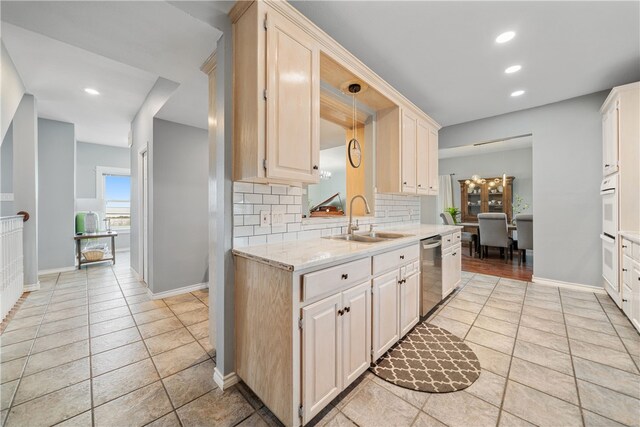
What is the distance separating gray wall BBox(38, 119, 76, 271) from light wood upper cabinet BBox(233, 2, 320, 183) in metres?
4.65

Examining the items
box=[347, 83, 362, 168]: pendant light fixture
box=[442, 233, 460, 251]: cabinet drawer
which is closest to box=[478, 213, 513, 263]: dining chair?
box=[442, 233, 460, 251]: cabinet drawer

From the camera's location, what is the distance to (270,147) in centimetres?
153

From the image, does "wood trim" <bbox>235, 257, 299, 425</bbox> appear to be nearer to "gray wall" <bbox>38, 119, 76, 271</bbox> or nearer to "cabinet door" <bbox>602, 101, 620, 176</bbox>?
"cabinet door" <bbox>602, 101, 620, 176</bbox>

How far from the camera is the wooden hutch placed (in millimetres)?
6730

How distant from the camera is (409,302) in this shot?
2146 mm

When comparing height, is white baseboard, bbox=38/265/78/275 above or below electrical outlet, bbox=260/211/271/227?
below

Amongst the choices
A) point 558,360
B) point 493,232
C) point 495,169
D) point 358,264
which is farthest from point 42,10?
point 495,169

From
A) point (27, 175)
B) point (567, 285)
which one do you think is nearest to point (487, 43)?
point (567, 285)

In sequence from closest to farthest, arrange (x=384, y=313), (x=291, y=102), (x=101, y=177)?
(x=291, y=102) → (x=384, y=313) → (x=101, y=177)

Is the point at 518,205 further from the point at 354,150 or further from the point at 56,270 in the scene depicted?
the point at 56,270

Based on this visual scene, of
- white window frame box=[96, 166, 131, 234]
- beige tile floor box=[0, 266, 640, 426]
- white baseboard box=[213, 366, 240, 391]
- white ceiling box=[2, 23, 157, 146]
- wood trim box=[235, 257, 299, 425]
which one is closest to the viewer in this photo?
wood trim box=[235, 257, 299, 425]

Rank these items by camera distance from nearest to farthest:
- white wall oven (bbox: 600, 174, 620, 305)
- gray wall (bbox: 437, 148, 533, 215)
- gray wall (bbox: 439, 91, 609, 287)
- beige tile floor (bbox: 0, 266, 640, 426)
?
1. beige tile floor (bbox: 0, 266, 640, 426)
2. white wall oven (bbox: 600, 174, 620, 305)
3. gray wall (bbox: 439, 91, 609, 287)
4. gray wall (bbox: 437, 148, 533, 215)

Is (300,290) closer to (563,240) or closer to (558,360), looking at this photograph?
(558,360)

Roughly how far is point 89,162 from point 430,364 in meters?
7.97
